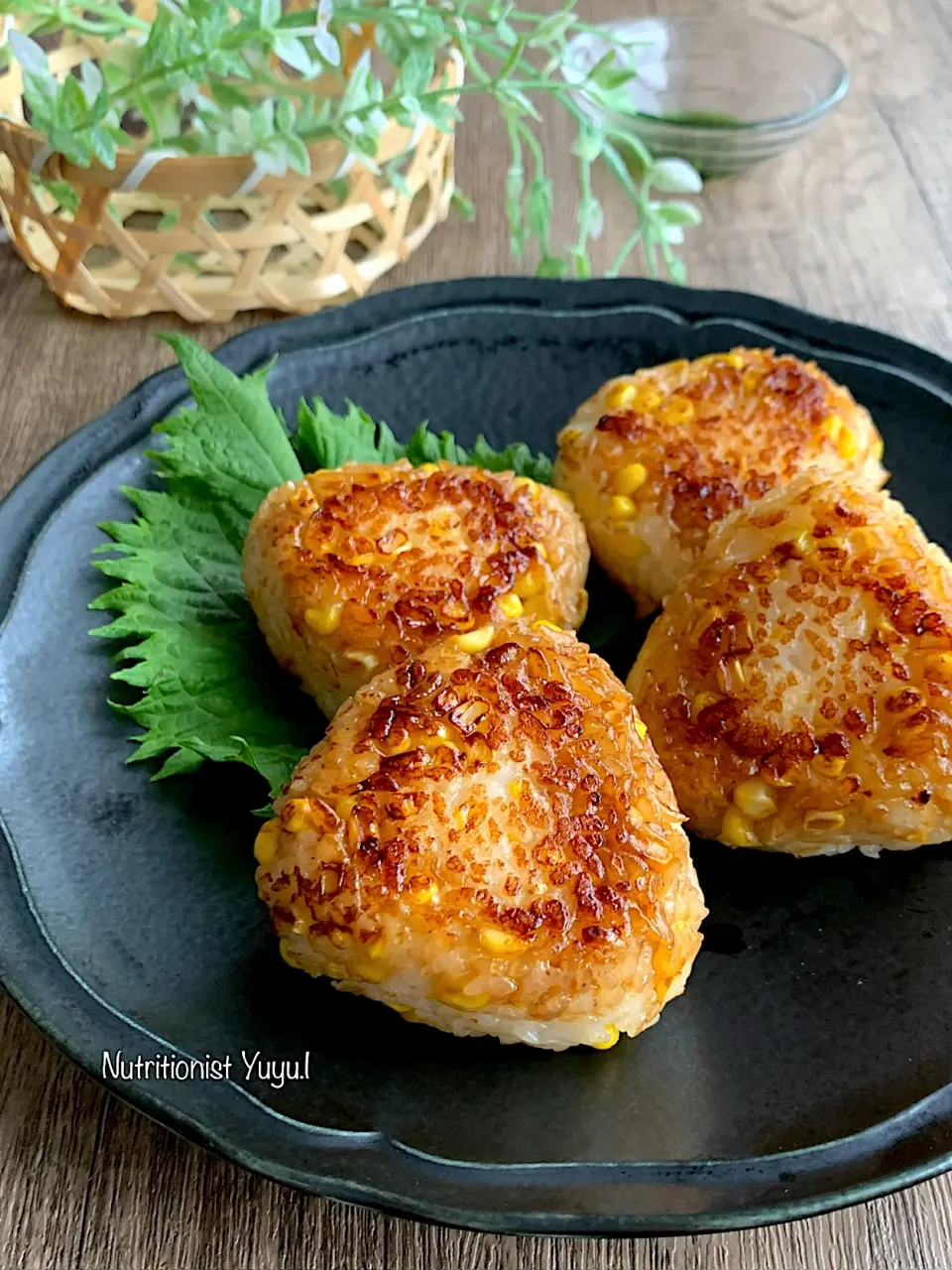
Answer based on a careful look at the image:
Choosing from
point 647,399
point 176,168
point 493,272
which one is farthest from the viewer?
point 493,272

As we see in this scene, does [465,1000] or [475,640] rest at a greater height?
[475,640]

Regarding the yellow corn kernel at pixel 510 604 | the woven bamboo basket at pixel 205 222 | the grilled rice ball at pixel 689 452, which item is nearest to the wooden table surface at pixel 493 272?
the woven bamboo basket at pixel 205 222

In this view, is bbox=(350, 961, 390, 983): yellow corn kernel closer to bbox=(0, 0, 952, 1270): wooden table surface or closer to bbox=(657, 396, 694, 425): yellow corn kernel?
bbox=(0, 0, 952, 1270): wooden table surface

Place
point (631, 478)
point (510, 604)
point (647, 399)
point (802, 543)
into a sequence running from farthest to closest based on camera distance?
point (647, 399)
point (631, 478)
point (510, 604)
point (802, 543)

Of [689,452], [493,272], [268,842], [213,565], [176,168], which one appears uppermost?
[176,168]

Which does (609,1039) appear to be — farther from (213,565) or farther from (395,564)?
(213,565)

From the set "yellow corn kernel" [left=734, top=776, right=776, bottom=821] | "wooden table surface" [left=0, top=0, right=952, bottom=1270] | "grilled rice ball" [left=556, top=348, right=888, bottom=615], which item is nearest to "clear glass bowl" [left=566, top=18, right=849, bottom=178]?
"wooden table surface" [left=0, top=0, right=952, bottom=1270]

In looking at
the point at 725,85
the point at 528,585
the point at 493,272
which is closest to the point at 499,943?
the point at 528,585

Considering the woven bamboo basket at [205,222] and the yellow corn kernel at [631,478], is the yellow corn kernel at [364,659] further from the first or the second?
the woven bamboo basket at [205,222]

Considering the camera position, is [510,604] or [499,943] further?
[510,604]
